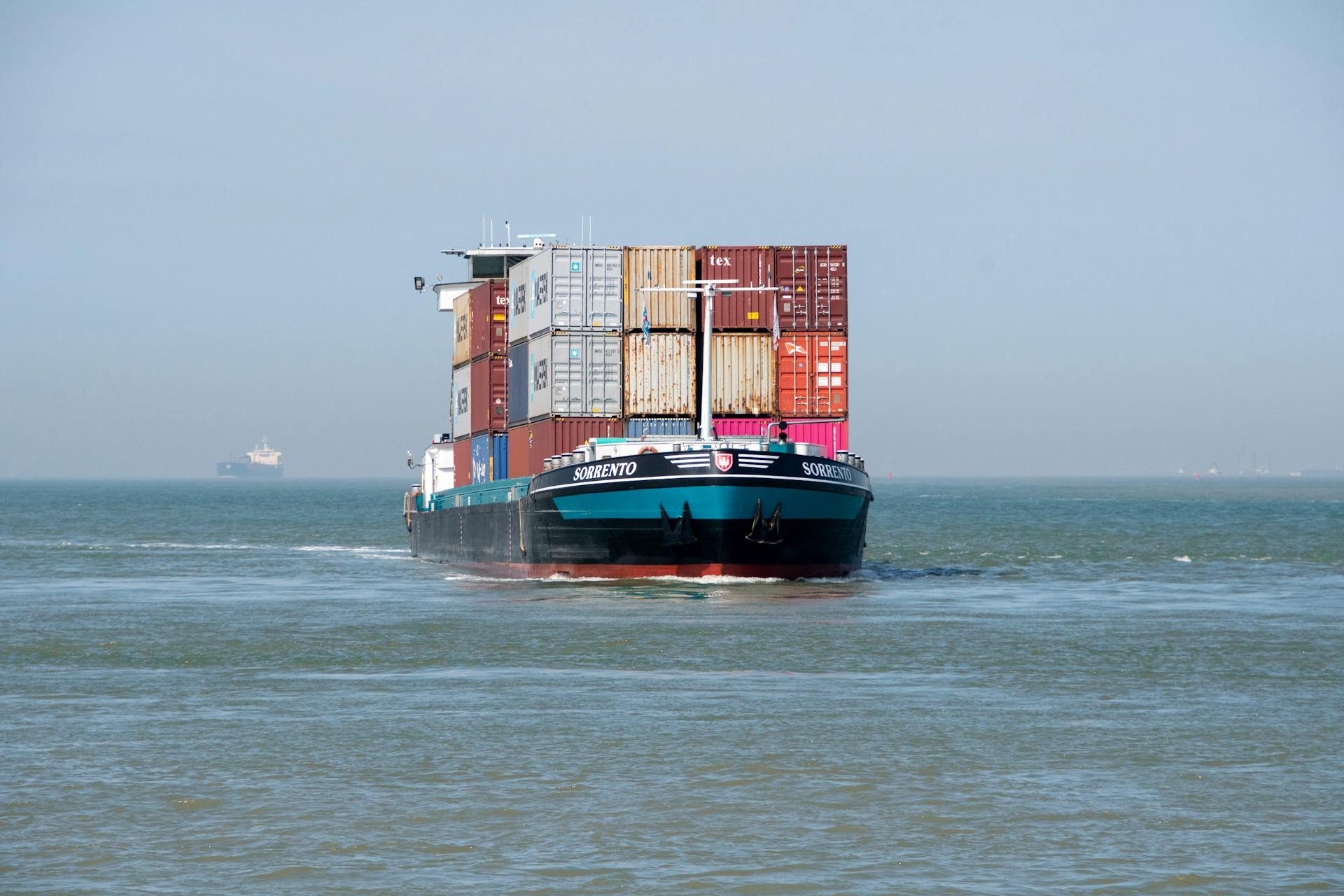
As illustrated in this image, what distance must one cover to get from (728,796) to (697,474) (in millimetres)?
20759

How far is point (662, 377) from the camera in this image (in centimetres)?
4153

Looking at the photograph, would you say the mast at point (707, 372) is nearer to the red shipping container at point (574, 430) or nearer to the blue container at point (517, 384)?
the red shipping container at point (574, 430)

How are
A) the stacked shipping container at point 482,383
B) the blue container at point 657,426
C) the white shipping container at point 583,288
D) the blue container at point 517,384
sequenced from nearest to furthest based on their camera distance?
1. the white shipping container at point 583,288
2. the blue container at point 657,426
3. the blue container at point 517,384
4. the stacked shipping container at point 482,383

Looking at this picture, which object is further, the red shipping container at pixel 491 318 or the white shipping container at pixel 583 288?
the red shipping container at pixel 491 318

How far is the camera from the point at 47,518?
329ft

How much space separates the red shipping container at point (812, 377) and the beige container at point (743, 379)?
0.33 m

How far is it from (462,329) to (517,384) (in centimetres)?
965

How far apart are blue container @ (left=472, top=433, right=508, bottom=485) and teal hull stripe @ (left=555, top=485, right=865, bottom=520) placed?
12.7m

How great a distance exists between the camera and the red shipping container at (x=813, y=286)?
4194cm

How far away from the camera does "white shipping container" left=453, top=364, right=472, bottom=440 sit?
52.2 metres

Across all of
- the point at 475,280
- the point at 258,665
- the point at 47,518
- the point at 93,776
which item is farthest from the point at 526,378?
the point at 47,518

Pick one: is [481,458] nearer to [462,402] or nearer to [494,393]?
[494,393]

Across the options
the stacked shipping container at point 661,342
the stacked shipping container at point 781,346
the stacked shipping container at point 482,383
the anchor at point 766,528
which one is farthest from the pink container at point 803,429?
the stacked shipping container at point 482,383

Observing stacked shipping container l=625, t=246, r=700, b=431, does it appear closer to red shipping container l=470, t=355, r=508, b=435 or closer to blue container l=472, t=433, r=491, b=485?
red shipping container l=470, t=355, r=508, b=435
